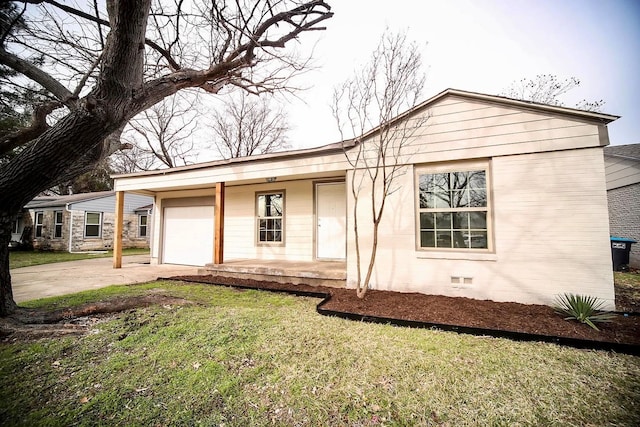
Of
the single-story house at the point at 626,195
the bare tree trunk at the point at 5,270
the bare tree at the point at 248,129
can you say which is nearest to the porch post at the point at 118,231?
the bare tree trunk at the point at 5,270

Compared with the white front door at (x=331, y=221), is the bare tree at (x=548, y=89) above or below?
above

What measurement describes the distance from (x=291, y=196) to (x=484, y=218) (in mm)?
5013

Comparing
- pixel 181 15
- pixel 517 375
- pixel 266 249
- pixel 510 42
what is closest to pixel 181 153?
pixel 266 249

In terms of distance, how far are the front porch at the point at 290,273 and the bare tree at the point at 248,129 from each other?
16.1m

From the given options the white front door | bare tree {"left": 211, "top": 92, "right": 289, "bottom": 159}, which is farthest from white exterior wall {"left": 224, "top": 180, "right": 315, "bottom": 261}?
bare tree {"left": 211, "top": 92, "right": 289, "bottom": 159}

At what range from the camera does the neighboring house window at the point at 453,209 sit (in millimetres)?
4598

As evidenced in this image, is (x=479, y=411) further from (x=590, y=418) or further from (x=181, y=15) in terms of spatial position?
(x=181, y=15)

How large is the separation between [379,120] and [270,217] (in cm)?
459

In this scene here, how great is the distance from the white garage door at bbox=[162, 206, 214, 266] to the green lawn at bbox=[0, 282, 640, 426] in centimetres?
567

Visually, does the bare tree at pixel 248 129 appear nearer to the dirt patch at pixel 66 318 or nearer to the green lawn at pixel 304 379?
the dirt patch at pixel 66 318

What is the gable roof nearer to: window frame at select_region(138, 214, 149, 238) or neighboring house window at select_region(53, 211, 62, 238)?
window frame at select_region(138, 214, 149, 238)

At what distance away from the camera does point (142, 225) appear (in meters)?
18.0

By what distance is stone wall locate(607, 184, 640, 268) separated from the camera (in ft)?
30.1

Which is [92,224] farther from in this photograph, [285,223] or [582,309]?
[582,309]
